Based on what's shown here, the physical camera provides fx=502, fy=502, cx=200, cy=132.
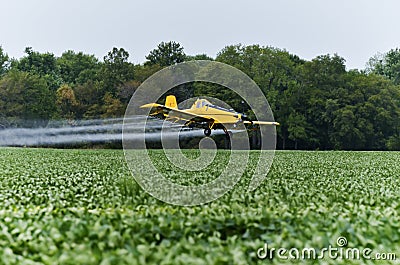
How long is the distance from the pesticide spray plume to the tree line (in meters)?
1.13

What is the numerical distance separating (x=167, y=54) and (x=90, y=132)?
14558 mm

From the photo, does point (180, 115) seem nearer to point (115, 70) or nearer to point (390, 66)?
point (115, 70)

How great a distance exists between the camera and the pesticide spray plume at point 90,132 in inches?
1401

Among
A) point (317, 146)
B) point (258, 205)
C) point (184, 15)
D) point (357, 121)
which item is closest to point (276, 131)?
point (317, 146)

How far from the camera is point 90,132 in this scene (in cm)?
3894

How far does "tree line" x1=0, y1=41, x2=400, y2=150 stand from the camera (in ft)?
140

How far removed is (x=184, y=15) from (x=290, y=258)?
37.3 meters

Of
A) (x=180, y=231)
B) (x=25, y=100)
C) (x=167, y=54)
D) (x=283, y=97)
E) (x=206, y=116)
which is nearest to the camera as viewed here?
(x=180, y=231)

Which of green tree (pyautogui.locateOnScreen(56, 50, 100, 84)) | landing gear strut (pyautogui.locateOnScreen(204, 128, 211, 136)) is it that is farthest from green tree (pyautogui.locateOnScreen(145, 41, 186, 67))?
landing gear strut (pyautogui.locateOnScreen(204, 128, 211, 136))

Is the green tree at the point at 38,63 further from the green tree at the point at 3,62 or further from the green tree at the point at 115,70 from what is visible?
the green tree at the point at 115,70

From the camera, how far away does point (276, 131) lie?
43594 millimetres

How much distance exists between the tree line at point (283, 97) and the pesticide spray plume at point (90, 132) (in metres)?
1.13

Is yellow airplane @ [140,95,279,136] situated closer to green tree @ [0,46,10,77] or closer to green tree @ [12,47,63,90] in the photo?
green tree @ [12,47,63,90]

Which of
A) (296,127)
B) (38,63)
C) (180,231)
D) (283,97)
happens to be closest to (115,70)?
(38,63)
